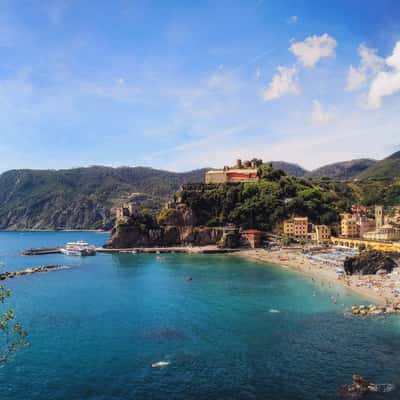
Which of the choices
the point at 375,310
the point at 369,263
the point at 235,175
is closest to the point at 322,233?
the point at 369,263

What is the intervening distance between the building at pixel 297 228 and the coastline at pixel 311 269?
1037 centimetres

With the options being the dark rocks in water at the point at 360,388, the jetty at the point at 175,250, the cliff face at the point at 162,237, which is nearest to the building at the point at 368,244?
the jetty at the point at 175,250

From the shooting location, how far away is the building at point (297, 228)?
8919cm

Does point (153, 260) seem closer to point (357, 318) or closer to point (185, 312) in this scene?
point (185, 312)

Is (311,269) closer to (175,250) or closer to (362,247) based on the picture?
(362,247)

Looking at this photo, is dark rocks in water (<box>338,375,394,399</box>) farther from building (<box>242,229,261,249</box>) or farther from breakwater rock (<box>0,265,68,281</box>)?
building (<box>242,229,261,249</box>)

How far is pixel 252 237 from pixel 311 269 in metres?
31.1

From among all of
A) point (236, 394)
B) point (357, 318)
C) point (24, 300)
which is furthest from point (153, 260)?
point (236, 394)

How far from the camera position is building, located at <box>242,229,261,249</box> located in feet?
294

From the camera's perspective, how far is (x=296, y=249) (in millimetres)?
80562

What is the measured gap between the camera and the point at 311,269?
59.2 m

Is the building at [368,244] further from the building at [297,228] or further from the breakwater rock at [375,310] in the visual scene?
the breakwater rock at [375,310]

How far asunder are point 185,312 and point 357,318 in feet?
50.6

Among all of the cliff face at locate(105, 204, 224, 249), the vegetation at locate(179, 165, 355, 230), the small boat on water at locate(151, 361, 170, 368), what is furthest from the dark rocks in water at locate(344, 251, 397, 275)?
the cliff face at locate(105, 204, 224, 249)
